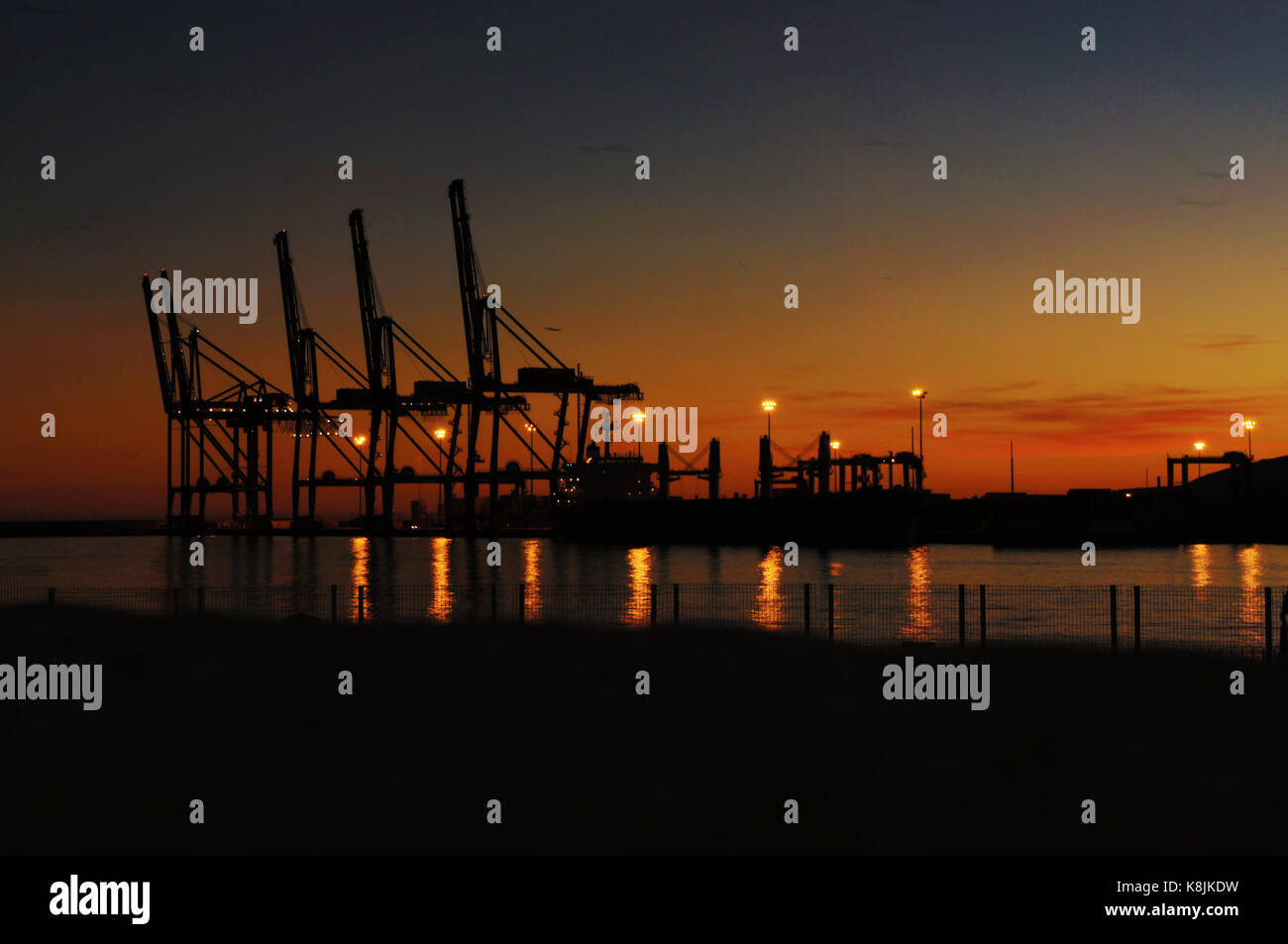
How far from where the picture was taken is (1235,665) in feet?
69.9

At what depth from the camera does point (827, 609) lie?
39.4 meters

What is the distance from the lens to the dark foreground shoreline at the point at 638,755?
12773mm

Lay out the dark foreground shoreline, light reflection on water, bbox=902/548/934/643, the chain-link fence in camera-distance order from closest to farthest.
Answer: the dark foreground shoreline < the chain-link fence < light reflection on water, bbox=902/548/934/643

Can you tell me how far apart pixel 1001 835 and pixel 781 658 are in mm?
9056

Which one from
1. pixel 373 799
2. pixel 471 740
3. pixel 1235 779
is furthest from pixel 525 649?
pixel 1235 779

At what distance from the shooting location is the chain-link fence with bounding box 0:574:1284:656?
32281 mm

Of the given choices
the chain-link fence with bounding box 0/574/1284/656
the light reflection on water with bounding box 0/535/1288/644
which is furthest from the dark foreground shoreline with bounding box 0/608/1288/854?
the light reflection on water with bounding box 0/535/1288/644

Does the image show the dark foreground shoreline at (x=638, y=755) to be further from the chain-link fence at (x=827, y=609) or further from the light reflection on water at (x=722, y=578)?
the light reflection on water at (x=722, y=578)

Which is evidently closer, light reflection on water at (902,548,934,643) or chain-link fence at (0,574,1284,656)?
chain-link fence at (0,574,1284,656)

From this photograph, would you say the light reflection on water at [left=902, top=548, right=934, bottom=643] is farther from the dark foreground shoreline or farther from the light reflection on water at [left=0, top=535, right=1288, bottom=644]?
the dark foreground shoreline

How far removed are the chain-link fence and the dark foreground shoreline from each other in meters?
4.56

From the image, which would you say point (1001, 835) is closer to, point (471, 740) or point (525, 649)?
point (471, 740)

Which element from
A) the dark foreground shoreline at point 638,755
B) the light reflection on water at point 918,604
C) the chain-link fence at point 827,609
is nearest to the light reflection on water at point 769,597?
the chain-link fence at point 827,609
